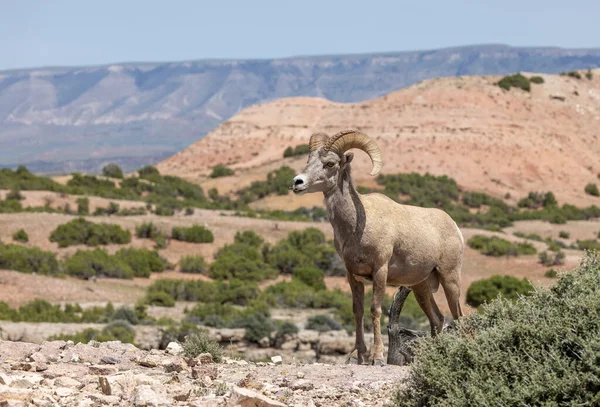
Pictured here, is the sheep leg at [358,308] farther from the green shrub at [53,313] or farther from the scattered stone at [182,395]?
the green shrub at [53,313]

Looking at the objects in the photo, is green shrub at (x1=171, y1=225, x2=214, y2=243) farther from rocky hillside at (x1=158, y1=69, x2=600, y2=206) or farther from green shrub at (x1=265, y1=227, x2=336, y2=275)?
rocky hillside at (x1=158, y1=69, x2=600, y2=206)

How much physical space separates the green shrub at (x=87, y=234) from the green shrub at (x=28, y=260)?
3.78 m

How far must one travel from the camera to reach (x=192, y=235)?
143ft

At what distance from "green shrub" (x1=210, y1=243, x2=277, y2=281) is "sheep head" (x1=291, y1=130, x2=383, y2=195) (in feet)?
92.2

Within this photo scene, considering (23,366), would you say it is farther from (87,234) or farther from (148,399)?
(87,234)

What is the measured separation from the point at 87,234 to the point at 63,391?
34.8 metres

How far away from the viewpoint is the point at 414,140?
257 feet

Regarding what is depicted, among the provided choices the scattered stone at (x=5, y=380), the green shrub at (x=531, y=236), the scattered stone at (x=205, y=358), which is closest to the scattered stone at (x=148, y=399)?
the scattered stone at (x=5, y=380)

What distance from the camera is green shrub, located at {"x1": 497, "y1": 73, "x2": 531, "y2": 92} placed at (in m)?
87.4

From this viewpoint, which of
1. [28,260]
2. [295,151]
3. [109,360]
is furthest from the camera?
[295,151]

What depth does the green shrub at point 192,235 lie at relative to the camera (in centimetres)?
A: 4362

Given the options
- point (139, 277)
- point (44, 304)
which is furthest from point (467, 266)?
point (44, 304)

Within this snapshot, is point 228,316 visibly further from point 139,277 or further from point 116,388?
point 116,388

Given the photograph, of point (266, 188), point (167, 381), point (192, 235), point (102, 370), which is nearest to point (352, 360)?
point (167, 381)
